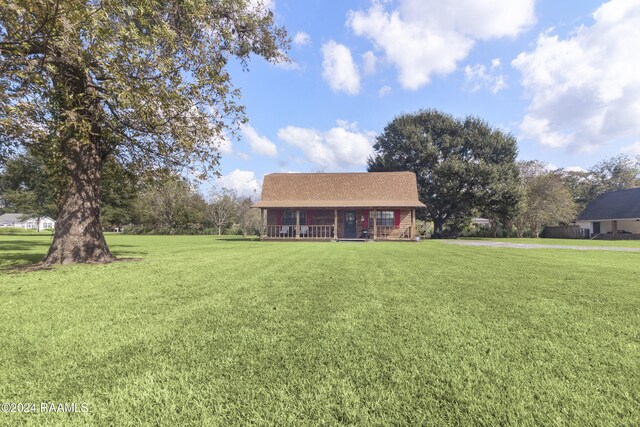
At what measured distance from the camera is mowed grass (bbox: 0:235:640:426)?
80.9 inches

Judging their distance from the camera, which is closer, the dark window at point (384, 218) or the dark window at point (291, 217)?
the dark window at point (384, 218)

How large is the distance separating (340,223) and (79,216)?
62.1ft

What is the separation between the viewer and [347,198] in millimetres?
26594

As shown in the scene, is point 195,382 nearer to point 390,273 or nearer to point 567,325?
point 567,325

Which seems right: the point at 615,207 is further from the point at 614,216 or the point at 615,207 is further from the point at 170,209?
the point at 170,209

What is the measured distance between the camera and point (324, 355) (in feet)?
9.32

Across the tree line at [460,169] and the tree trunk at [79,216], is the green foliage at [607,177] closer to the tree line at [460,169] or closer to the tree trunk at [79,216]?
the tree line at [460,169]

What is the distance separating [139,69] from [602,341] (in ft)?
30.4

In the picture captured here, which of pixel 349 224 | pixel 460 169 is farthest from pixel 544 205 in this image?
pixel 349 224

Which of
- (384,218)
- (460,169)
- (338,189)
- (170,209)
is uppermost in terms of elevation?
(460,169)

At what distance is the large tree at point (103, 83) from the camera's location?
245 inches

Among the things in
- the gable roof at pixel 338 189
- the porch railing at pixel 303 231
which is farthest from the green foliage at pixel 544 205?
the porch railing at pixel 303 231

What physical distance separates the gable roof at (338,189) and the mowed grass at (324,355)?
19862 millimetres

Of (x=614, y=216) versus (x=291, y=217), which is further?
(x=614, y=216)
